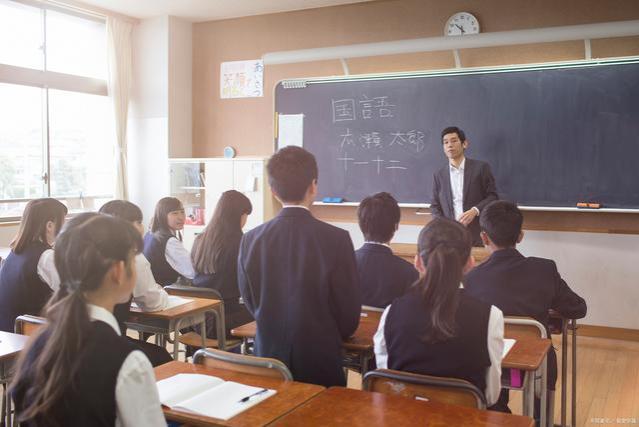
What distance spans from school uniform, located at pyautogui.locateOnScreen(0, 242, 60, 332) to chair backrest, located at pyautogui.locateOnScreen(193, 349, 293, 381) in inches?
49.2

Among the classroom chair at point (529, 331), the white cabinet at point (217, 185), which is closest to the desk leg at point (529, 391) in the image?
the classroom chair at point (529, 331)

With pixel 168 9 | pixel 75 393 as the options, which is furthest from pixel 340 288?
pixel 168 9

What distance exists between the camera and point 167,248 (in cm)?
380

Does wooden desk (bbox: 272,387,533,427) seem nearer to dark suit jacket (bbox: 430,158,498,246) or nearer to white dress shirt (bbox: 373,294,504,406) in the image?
white dress shirt (bbox: 373,294,504,406)

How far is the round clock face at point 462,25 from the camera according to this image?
222 inches

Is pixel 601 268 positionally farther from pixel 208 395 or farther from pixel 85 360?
pixel 85 360

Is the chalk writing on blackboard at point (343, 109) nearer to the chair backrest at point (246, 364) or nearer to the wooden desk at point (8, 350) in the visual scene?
the wooden desk at point (8, 350)

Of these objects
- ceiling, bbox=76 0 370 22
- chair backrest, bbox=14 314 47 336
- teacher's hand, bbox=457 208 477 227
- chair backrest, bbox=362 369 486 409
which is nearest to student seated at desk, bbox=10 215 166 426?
chair backrest, bbox=362 369 486 409

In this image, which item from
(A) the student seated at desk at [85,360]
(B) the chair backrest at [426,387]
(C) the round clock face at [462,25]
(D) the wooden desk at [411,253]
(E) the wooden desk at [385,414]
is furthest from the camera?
(C) the round clock face at [462,25]

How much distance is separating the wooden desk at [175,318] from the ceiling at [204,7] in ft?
12.9

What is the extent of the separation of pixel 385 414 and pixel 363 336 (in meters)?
0.83

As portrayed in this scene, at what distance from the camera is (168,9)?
6.74 m

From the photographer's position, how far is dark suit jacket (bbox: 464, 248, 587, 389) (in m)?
2.69

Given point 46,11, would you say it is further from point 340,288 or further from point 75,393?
point 75,393
